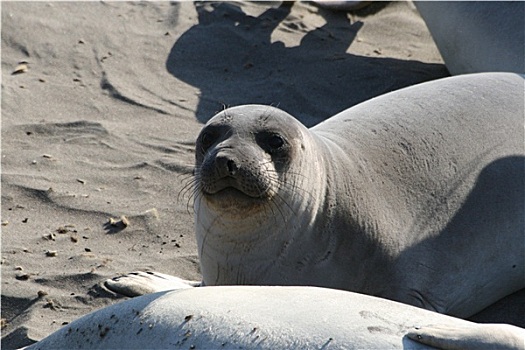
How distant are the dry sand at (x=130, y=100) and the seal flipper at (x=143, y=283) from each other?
64 mm

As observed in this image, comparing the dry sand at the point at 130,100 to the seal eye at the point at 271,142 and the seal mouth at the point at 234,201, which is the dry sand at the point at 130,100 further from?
the seal eye at the point at 271,142

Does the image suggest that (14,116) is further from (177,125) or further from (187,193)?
(187,193)

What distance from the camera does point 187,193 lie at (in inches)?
211

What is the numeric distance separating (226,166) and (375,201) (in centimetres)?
72

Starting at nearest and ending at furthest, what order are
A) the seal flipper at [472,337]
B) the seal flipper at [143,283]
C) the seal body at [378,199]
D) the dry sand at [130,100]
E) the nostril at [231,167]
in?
the seal flipper at [472,337] < the nostril at [231,167] < the seal body at [378,199] < the seal flipper at [143,283] < the dry sand at [130,100]

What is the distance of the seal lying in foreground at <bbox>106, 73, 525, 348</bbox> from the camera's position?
13.0 feet

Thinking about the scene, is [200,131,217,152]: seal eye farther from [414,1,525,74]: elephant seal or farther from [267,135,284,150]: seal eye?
[414,1,525,74]: elephant seal

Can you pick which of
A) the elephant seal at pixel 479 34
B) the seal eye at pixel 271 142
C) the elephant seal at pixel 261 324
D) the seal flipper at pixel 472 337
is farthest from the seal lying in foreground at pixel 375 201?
the elephant seal at pixel 479 34

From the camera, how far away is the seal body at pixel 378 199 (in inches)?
156

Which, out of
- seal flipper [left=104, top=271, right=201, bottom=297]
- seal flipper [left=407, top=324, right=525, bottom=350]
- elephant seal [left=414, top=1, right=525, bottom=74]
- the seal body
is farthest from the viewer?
elephant seal [left=414, top=1, right=525, bottom=74]

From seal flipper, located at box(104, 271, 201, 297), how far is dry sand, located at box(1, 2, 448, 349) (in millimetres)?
64

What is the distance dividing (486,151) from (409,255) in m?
0.59

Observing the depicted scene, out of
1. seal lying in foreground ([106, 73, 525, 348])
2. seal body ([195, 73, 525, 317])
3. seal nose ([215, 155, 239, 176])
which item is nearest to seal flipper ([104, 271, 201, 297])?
seal lying in foreground ([106, 73, 525, 348])

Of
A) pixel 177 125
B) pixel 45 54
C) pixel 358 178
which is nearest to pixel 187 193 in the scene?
pixel 177 125
